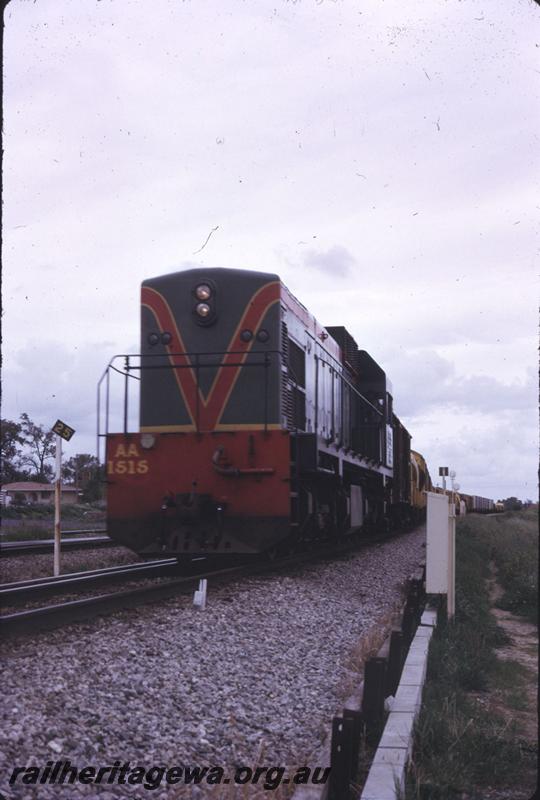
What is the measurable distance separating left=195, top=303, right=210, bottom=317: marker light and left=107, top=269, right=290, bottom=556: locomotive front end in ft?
0.05

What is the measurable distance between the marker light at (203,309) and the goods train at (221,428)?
0.02 metres

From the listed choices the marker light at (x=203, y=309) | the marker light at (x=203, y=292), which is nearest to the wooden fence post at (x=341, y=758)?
the marker light at (x=203, y=309)

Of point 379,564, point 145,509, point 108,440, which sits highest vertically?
point 108,440

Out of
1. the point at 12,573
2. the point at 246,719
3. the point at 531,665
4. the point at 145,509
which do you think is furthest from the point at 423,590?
the point at 12,573

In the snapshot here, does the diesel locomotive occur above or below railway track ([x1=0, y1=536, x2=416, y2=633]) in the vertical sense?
above

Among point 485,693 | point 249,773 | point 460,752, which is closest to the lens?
point 249,773

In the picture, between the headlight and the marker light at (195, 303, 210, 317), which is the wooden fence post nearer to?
the marker light at (195, 303, 210, 317)

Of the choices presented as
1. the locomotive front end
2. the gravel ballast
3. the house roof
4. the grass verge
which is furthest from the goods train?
the house roof

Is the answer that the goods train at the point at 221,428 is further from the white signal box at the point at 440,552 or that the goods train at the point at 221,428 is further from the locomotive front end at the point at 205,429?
the white signal box at the point at 440,552

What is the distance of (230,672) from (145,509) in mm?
4532

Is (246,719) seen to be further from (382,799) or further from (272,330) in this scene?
(272,330)

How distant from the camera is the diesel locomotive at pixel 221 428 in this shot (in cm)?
952

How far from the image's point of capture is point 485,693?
6004 millimetres

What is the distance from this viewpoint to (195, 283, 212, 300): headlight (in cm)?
1052
